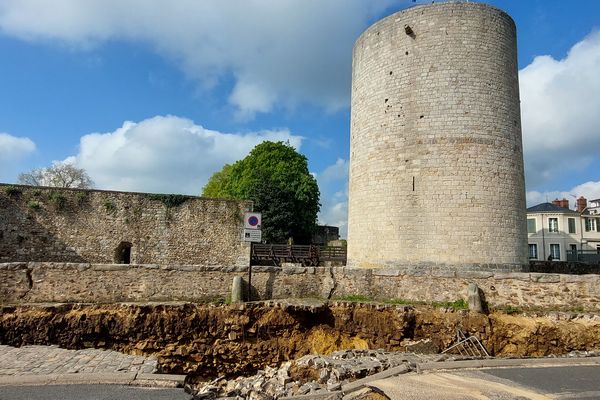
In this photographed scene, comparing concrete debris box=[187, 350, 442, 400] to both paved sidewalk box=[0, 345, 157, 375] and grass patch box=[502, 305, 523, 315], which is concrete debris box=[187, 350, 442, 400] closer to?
paved sidewalk box=[0, 345, 157, 375]

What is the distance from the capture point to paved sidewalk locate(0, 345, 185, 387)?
551 centimetres

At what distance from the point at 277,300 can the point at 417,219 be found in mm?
4526

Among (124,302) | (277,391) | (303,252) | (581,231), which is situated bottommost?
(277,391)

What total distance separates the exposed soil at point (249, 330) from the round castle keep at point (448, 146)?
2110mm

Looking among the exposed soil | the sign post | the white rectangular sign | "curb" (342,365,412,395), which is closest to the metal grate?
the exposed soil

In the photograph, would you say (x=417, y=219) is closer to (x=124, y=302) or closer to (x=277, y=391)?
(x=277, y=391)

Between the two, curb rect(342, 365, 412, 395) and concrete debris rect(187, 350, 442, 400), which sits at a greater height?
curb rect(342, 365, 412, 395)

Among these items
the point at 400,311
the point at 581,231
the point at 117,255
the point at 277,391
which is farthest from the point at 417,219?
the point at 581,231

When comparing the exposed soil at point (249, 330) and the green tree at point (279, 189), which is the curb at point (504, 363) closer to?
the exposed soil at point (249, 330)

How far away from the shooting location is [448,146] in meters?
11.3

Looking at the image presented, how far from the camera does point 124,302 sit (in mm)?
10094

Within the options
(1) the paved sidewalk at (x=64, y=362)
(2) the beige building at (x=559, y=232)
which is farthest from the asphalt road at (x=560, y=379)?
(2) the beige building at (x=559, y=232)

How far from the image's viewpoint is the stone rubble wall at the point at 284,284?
9.36 m

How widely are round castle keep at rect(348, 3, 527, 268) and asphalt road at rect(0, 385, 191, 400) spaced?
305 inches
